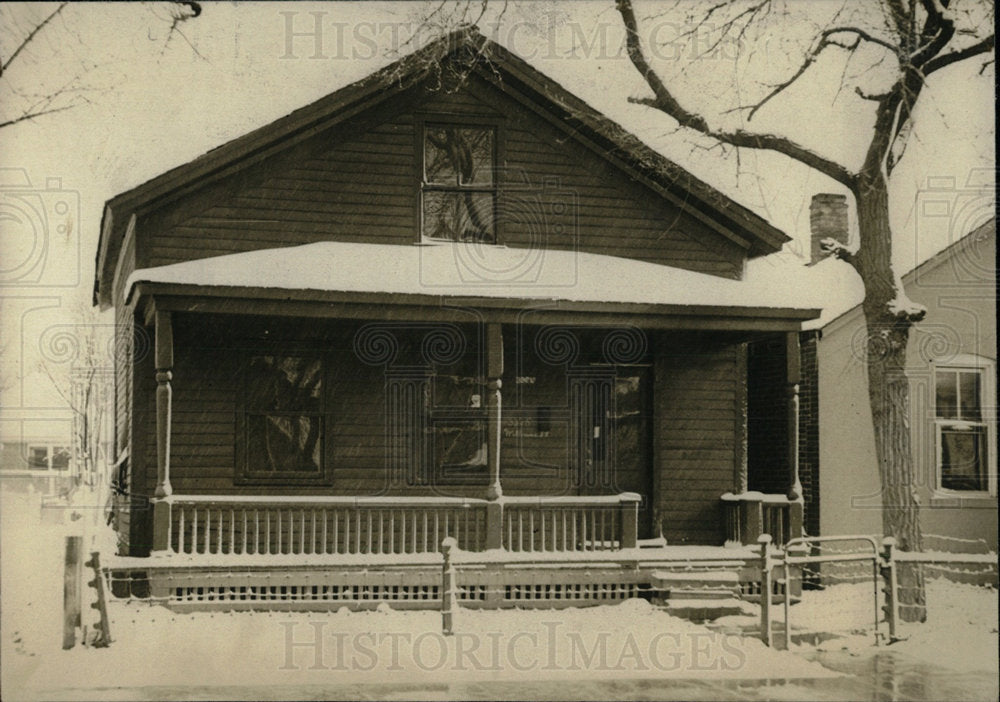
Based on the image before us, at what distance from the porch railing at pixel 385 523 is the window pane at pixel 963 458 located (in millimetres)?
4313

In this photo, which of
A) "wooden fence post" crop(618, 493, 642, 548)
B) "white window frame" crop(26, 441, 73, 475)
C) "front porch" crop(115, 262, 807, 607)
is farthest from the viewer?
"wooden fence post" crop(618, 493, 642, 548)

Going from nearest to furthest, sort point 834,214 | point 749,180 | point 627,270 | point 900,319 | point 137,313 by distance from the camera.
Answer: point 900,319 → point 137,313 → point 627,270 → point 749,180 → point 834,214

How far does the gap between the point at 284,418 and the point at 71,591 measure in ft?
16.2

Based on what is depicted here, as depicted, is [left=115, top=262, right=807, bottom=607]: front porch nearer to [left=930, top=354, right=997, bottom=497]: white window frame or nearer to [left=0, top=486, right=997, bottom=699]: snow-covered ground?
[left=0, top=486, right=997, bottom=699]: snow-covered ground

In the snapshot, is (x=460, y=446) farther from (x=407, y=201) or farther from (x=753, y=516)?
(x=753, y=516)

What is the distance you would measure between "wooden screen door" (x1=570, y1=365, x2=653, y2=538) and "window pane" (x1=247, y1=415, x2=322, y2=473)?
3714 mm

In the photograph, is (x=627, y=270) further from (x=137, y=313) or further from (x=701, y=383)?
(x=137, y=313)

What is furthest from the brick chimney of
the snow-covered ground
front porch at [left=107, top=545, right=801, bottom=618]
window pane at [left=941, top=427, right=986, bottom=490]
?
the snow-covered ground

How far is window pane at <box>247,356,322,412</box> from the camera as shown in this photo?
14859 millimetres

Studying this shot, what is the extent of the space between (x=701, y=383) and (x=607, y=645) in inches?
224

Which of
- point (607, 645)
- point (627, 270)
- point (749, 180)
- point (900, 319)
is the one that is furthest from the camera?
point (749, 180)

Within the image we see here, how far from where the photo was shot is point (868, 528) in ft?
52.7

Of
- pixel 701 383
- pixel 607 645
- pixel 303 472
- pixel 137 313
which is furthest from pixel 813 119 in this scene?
pixel 137 313

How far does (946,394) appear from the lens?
589 inches
